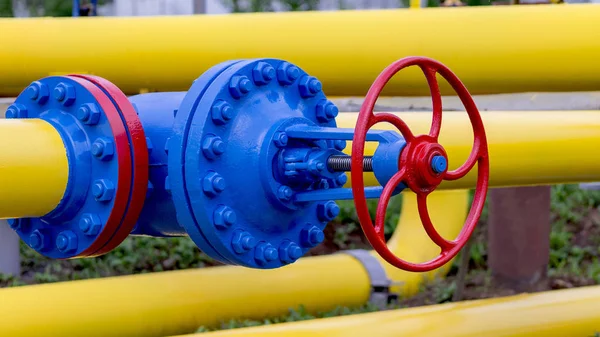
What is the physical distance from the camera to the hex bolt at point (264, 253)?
1495 millimetres

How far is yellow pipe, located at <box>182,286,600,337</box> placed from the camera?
218 centimetres

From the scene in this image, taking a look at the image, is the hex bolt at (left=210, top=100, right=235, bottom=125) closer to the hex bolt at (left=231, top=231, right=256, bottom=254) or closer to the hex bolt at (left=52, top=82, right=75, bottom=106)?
the hex bolt at (left=231, top=231, right=256, bottom=254)

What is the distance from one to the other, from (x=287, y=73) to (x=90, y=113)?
339 millimetres

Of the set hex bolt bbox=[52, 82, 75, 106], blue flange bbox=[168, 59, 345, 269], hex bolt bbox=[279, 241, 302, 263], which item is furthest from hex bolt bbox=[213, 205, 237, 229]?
hex bolt bbox=[52, 82, 75, 106]

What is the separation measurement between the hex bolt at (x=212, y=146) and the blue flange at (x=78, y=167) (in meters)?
0.17

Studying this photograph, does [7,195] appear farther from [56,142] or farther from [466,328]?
[466,328]

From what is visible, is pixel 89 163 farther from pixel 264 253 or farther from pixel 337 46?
pixel 337 46

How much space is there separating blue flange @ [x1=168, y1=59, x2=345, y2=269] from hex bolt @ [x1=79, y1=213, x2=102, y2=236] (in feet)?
0.50

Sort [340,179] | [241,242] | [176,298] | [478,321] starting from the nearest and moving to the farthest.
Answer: [241,242], [340,179], [478,321], [176,298]

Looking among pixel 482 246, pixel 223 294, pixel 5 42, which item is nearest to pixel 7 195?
pixel 5 42

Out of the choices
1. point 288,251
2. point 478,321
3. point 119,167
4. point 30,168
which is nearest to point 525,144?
point 478,321

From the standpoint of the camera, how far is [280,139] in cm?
147

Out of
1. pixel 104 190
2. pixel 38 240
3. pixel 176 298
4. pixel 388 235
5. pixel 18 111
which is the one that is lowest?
pixel 388 235

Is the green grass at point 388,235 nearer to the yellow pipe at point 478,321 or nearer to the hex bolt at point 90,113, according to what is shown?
the yellow pipe at point 478,321
